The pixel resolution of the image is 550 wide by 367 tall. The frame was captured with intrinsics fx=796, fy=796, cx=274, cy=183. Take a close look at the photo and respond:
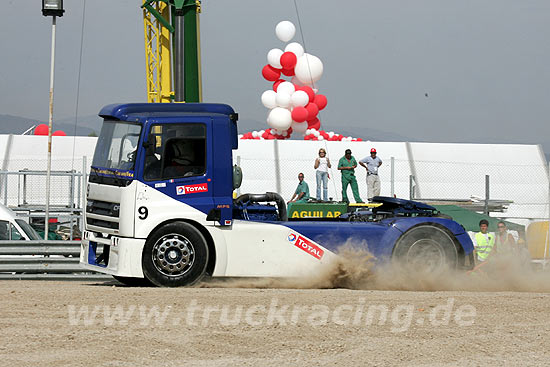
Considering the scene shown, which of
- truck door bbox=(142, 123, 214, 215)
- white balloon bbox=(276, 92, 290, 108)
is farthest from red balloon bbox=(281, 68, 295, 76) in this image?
truck door bbox=(142, 123, 214, 215)

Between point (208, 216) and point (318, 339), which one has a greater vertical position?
point (208, 216)

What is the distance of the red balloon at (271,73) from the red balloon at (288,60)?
2.52 feet

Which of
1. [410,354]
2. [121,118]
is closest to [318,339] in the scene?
[410,354]

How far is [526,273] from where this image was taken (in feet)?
38.6

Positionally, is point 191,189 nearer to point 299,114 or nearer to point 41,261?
point 41,261

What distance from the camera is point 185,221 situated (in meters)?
10.3

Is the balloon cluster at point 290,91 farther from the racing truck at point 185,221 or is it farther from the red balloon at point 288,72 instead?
the racing truck at point 185,221

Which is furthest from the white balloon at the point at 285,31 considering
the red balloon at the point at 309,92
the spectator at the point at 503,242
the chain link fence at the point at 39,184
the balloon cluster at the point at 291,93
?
the spectator at the point at 503,242

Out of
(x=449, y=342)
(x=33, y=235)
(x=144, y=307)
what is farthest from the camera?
(x=33, y=235)

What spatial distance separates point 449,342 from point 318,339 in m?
1.14

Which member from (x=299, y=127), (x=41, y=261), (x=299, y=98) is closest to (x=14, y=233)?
(x=41, y=261)

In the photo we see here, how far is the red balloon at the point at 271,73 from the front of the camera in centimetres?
3422

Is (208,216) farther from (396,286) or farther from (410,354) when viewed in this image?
(410,354)

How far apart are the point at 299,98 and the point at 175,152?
22.8 meters
